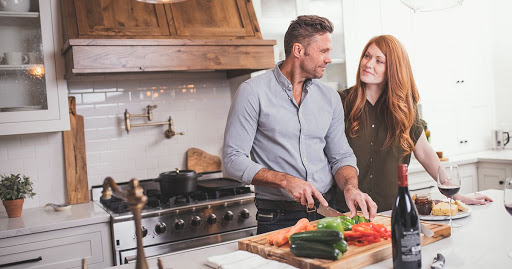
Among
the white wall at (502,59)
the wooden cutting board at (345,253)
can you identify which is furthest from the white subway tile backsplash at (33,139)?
the white wall at (502,59)

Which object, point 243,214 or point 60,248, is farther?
point 243,214

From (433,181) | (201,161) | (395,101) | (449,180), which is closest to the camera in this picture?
(449,180)

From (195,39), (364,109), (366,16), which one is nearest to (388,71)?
(364,109)

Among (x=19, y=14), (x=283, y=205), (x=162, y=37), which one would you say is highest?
(x=19, y=14)

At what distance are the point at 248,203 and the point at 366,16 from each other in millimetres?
1900

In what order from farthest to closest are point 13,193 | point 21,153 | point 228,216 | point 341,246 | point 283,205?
point 21,153, point 228,216, point 13,193, point 283,205, point 341,246

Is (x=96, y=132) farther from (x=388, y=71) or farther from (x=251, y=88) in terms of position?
(x=388, y=71)

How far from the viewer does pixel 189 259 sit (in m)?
1.79

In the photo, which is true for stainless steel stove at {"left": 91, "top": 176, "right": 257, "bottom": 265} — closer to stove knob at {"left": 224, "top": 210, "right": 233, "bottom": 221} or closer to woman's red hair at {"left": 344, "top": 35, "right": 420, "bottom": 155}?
stove knob at {"left": 224, "top": 210, "right": 233, "bottom": 221}

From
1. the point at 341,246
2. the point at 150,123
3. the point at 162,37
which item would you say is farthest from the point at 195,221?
the point at 341,246

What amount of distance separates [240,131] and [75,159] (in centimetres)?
171

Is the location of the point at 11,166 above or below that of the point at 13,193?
above

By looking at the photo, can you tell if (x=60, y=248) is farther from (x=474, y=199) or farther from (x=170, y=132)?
(x=474, y=199)

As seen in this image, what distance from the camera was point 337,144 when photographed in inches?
100
